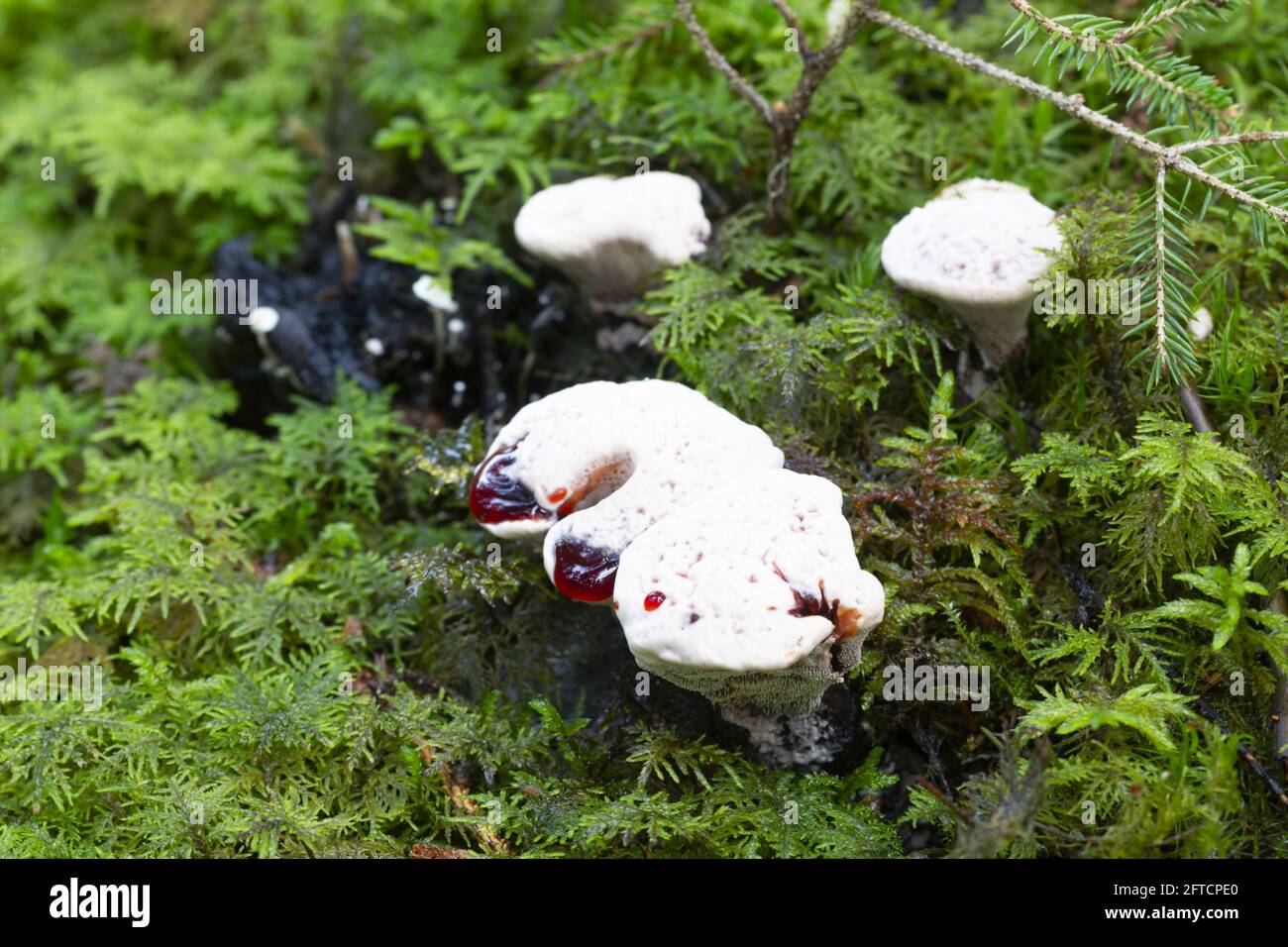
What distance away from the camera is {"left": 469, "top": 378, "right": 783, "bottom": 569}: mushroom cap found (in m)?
2.16

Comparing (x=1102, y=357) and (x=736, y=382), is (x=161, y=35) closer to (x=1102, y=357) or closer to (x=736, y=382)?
(x=736, y=382)

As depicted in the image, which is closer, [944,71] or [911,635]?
[911,635]

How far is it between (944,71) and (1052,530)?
1747mm

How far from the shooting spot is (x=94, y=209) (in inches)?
168

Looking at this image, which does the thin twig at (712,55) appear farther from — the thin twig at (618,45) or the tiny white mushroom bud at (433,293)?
the tiny white mushroom bud at (433,293)

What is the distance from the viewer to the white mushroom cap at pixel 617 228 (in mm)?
2791

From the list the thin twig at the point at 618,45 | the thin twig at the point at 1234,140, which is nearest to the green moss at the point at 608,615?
the thin twig at the point at 618,45

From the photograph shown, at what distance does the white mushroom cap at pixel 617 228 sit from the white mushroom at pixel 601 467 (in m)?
0.60

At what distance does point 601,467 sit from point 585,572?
0.26 m

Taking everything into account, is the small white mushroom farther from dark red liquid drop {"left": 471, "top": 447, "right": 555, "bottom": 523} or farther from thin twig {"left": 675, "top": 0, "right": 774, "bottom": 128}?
thin twig {"left": 675, "top": 0, "right": 774, "bottom": 128}

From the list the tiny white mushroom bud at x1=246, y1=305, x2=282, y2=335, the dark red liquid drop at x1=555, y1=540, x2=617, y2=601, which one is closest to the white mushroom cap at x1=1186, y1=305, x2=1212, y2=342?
the dark red liquid drop at x1=555, y1=540, x2=617, y2=601

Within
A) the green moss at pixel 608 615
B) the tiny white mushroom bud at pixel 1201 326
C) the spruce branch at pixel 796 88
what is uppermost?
the spruce branch at pixel 796 88
